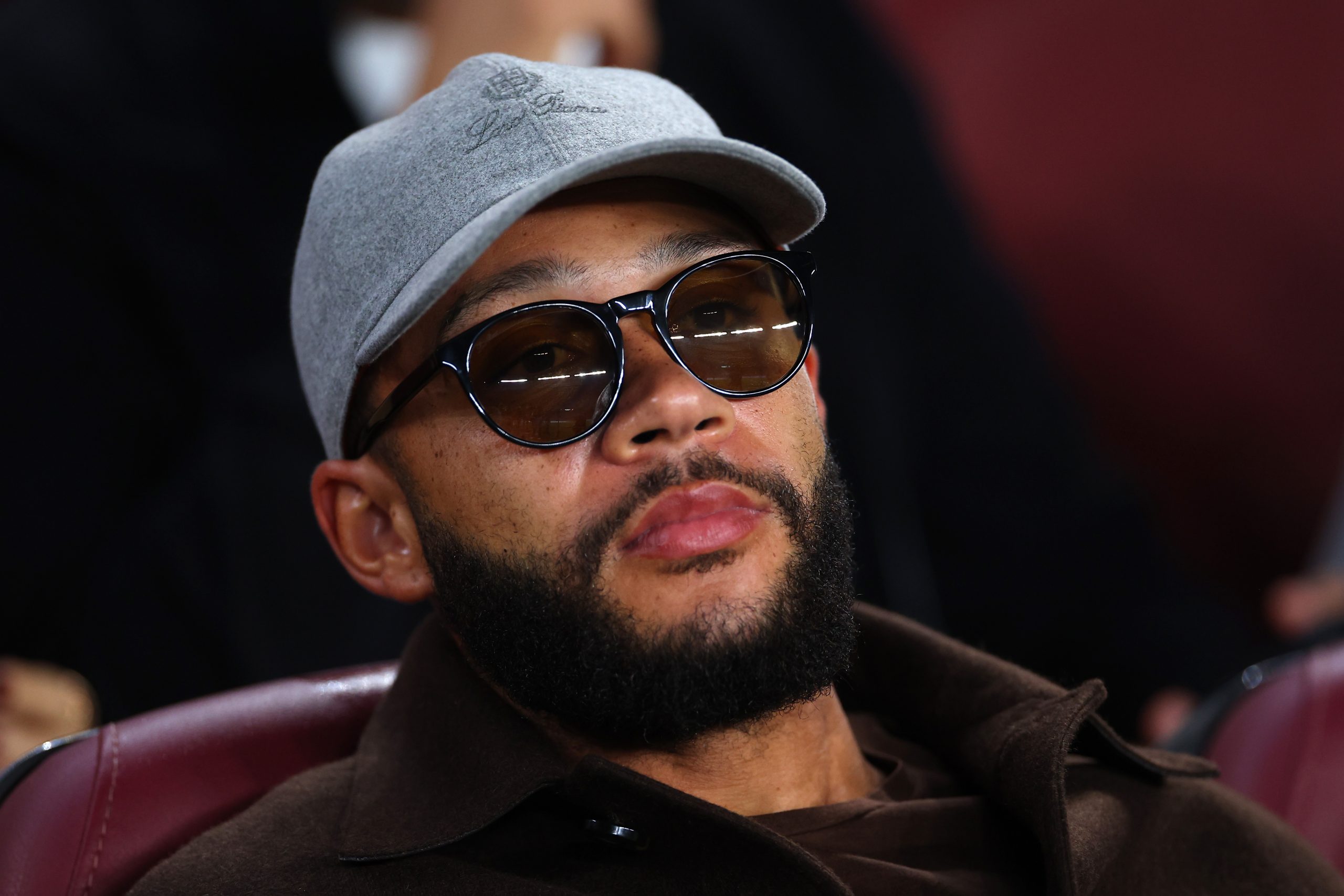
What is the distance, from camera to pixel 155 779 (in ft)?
3.27

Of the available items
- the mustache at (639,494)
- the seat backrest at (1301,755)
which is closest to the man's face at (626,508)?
the mustache at (639,494)

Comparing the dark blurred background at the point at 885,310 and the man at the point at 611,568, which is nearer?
the man at the point at 611,568

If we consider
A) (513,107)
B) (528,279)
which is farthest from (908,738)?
(513,107)

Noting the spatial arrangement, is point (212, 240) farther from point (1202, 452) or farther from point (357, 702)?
point (1202, 452)

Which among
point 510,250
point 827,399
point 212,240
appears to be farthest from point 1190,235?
point 510,250

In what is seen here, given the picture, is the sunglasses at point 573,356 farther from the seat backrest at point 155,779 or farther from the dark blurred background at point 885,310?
the dark blurred background at point 885,310

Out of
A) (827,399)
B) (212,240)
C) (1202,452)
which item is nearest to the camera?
(212,240)

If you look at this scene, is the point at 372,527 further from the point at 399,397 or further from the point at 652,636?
the point at 652,636

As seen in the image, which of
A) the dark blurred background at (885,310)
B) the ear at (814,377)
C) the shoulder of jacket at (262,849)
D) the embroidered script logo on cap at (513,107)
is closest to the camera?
the shoulder of jacket at (262,849)

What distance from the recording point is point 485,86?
1020 millimetres

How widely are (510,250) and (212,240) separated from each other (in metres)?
1.23

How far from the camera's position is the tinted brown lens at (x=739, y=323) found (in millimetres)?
968

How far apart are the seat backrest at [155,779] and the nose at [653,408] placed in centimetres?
40

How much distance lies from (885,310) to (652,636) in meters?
1.74
